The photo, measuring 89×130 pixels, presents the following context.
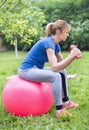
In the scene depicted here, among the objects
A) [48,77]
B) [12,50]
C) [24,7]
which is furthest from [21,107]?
[12,50]

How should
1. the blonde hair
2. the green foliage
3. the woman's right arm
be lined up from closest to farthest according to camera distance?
1. the woman's right arm
2. the blonde hair
3. the green foliage

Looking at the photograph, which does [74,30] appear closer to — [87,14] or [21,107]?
[87,14]

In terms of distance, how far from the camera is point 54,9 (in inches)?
680

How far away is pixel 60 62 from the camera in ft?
12.1

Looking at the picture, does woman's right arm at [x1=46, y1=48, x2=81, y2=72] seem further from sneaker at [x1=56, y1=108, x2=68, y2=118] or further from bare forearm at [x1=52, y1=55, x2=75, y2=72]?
sneaker at [x1=56, y1=108, x2=68, y2=118]

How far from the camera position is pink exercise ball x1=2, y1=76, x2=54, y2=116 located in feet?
12.4

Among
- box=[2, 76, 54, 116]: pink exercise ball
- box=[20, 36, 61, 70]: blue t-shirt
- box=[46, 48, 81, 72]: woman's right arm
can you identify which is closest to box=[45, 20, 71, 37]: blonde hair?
box=[20, 36, 61, 70]: blue t-shirt

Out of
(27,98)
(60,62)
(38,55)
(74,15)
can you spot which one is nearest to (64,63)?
(60,62)

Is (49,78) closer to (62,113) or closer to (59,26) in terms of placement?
(62,113)

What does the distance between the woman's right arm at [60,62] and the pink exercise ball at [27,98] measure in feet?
1.07

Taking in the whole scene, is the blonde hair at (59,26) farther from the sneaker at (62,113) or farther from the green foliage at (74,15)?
the green foliage at (74,15)

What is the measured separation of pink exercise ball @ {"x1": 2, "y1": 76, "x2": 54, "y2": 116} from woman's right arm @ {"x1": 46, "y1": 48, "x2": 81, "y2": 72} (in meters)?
0.33

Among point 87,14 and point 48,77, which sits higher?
point 48,77

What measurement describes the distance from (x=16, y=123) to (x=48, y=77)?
0.65m
